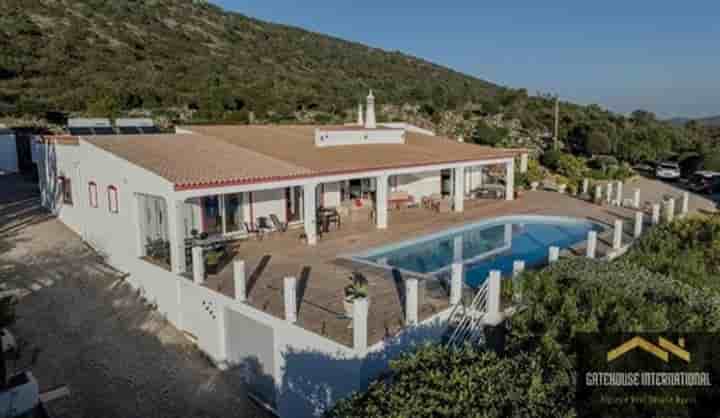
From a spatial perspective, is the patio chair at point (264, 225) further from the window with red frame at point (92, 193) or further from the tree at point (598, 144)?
the tree at point (598, 144)

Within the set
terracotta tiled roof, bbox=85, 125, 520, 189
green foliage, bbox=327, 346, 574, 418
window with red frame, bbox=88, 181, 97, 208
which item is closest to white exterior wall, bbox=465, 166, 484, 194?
terracotta tiled roof, bbox=85, 125, 520, 189

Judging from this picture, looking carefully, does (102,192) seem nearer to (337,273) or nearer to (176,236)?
(176,236)

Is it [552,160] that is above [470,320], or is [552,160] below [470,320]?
above

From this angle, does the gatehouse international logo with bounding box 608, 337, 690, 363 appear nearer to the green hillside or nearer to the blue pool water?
the blue pool water

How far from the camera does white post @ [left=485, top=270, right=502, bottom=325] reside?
945cm

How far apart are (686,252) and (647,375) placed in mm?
7818

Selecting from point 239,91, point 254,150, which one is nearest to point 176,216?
point 254,150

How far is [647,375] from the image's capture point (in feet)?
21.0

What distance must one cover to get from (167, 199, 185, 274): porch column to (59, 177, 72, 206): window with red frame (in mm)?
7626

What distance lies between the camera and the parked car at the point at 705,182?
94.4 ft

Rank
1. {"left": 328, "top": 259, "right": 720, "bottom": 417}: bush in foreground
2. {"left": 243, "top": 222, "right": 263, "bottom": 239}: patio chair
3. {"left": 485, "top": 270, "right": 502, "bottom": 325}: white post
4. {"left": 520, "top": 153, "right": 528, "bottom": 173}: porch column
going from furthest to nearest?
{"left": 520, "top": 153, "right": 528, "bottom": 173}: porch column, {"left": 243, "top": 222, "right": 263, "bottom": 239}: patio chair, {"left": 485, "top": 270, "right": 502, "bottom": 325}: white post, {"left": 328, "top": 259, "right": 720, "bottom": 417}: bush in foreground

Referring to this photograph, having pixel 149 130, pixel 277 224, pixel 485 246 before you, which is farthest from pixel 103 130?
pixel 485 246

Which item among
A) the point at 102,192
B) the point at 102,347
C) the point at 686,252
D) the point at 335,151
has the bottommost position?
the point at 102,347

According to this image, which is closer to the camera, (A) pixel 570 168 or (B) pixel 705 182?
(B) pixel 705 182
